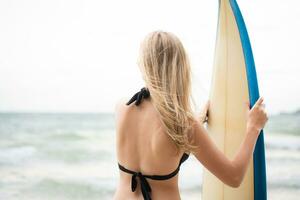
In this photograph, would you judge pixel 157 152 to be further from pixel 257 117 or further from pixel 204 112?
pixel 204 112

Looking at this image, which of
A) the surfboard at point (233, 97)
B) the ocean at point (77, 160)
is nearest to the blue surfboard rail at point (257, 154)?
the surfboard at point (233, 97)

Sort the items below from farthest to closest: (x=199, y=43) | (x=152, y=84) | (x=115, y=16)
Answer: (x=115, y=16) < (x=199, y=43) < (x=152, y=84)

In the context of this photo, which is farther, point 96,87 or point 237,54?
point 96,87

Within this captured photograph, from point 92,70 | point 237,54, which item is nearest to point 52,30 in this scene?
point 92,70

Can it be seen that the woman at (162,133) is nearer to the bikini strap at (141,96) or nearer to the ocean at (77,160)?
the bikini strap at (141,96)

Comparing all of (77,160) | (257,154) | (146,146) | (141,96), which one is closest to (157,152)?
(146,146)

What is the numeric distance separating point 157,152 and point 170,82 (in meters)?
0.24

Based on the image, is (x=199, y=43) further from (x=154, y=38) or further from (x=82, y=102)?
(x=154, y=38)

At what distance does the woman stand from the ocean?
4447 millimetres

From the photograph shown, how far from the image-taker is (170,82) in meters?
1.30

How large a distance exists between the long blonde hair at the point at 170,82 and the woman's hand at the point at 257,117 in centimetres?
29

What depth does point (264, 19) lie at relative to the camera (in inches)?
400

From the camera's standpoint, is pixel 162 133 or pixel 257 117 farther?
pixel 257 117

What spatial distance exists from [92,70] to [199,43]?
409cm
